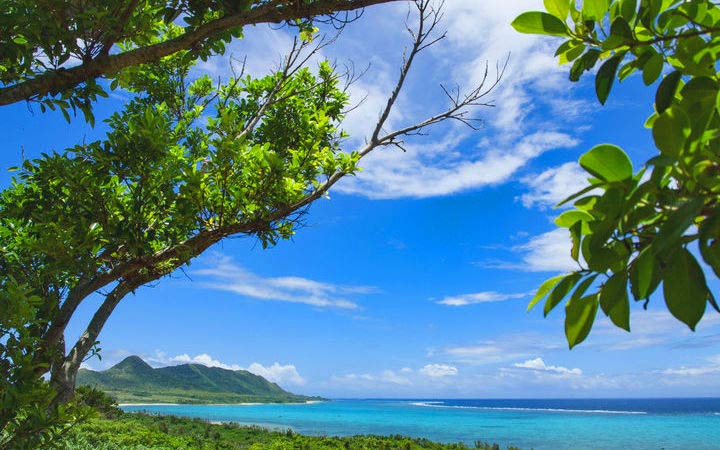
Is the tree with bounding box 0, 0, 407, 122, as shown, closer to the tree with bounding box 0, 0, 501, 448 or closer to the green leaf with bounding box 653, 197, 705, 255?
the tree with bounding box 0, 0, 501, 448

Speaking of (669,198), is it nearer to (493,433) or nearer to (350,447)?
(350,447)

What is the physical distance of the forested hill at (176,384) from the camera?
3748 inches

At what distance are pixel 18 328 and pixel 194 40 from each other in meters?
2.01

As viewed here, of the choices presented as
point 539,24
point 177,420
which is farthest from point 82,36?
point 177,420

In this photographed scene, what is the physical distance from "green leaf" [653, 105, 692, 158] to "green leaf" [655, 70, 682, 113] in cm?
17

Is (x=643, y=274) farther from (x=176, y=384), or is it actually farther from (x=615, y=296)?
(x=176, y=384)

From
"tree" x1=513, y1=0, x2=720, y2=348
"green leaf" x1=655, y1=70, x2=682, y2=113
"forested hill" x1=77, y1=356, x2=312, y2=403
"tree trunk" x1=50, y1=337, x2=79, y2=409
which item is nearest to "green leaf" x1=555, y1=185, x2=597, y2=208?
"tree" x1=513, y1=0, x2=720, y2=348

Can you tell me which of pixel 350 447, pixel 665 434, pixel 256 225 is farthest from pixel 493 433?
pixel 256 225

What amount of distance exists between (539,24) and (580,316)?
490mm

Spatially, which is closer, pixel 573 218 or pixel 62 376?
pixel 573 218

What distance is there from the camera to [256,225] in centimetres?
386

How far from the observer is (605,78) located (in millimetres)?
778

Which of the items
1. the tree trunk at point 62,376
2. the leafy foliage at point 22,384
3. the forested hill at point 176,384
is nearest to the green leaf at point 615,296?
the leafy foliage at point 22,384

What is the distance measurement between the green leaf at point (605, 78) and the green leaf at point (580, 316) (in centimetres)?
36
